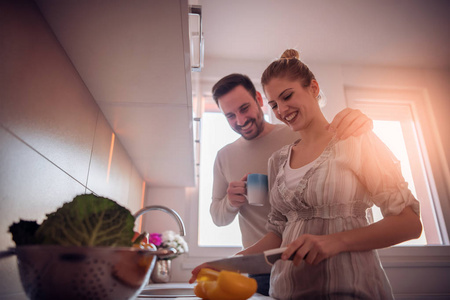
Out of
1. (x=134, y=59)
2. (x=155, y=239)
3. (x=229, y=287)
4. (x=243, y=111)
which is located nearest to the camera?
(x=229, y=287)

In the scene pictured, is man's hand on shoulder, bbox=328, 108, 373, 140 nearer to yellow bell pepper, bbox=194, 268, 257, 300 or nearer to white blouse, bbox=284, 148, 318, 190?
white blouse, bbox=284, 148, 318, 190

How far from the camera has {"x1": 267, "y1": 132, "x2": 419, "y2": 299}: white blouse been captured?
604 millimetres

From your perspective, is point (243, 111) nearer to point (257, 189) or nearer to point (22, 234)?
point (257, 189)

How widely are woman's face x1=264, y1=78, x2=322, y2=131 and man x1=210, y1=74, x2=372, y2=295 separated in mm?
413

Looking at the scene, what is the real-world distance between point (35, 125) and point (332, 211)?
2.22 feet

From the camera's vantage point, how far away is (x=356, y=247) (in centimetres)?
59

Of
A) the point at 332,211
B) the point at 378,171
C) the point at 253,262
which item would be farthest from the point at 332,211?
the point at 253,262

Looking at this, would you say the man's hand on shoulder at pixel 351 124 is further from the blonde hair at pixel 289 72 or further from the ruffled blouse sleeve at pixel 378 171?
the blonde hair at pixel 289 72

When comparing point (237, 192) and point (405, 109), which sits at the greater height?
point (405, 109)

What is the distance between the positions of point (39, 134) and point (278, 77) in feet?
2.14

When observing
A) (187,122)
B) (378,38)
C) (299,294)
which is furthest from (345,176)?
(378,38)

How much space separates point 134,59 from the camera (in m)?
0.78

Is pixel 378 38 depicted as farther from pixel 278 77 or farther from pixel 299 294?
pixel 299 294

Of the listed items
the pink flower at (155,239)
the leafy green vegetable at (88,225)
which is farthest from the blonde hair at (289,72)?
the pink flower at (155,239)
